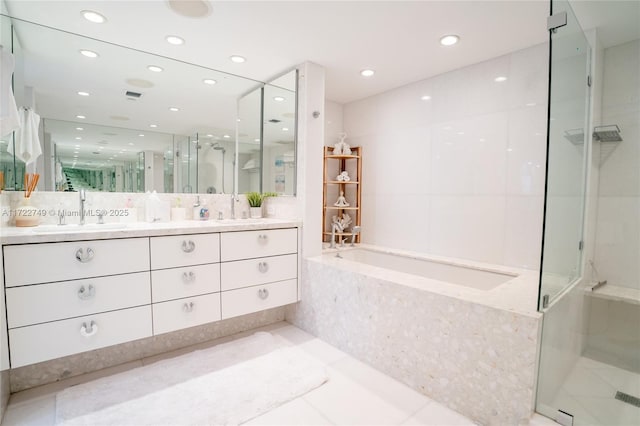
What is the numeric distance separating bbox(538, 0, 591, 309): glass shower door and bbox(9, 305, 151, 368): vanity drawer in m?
2.22

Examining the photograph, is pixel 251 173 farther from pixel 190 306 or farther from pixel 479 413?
pixel 479 413

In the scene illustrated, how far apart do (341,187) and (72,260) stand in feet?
8.34

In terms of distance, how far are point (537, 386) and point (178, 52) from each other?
10.0ft

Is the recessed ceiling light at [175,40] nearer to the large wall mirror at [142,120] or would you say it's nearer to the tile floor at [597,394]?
the large wall mirror at [142,120]

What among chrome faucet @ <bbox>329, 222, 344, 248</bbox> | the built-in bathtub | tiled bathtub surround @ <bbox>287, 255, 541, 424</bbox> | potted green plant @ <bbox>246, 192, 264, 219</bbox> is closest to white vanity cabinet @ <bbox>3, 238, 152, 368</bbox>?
potted green plant @ <bbox>246, 192, 264, 219</bbox>

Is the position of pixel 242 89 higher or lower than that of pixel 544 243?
higher

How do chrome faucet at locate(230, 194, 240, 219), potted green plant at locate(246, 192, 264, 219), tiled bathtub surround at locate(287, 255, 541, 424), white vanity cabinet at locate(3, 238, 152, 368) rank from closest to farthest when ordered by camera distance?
tiled bathtub surround at locate(287, 255, 541, 424) < white vanity cabinet at locate(3, 238, 152, 368) < chrome faucet at locate(230, 194, 240, 219) < potted green plant at locate(246, 192, 264, 219)

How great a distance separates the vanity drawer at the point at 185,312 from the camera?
6.49ft

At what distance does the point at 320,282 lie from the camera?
2.52m

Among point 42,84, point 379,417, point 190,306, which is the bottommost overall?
point 379,417

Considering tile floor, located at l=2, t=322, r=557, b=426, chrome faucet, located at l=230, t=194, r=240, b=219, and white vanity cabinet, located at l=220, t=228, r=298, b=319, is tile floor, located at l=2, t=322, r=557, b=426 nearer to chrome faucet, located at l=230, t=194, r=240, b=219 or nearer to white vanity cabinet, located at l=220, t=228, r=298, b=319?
white vanity cabinet, located at l=220, t=228, r=298, b=319

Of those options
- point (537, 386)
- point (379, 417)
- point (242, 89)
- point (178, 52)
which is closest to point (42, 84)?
point (178, 52)

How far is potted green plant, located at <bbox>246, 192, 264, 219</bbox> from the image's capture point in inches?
116

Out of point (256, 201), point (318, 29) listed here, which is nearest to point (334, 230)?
point (256, 201)
